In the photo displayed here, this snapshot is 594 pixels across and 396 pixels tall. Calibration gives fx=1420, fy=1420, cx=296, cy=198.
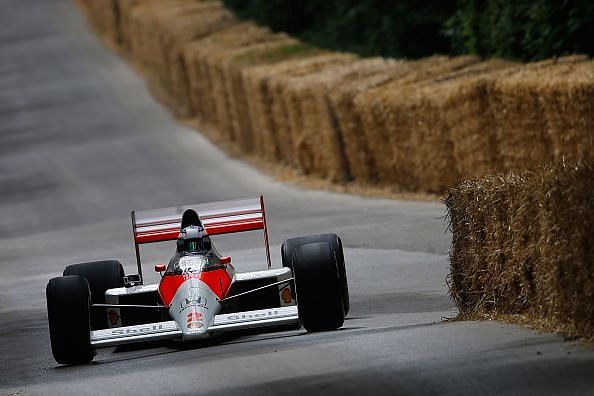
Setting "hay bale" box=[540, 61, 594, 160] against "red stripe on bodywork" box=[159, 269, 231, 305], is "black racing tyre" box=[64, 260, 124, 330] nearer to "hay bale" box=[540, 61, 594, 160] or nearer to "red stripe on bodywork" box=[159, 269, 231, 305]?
"red stripe on bodywork" box=[159, 269, 231, 305]

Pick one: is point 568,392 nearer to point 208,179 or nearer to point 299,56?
point 208,179

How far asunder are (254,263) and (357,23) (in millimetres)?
21939

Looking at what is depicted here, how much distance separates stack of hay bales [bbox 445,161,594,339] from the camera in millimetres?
9375

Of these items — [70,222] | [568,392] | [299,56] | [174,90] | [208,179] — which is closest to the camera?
[568,392]

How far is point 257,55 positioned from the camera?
32.4 m

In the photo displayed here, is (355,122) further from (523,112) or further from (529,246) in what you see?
(529,246)

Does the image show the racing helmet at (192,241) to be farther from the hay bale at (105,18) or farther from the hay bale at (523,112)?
the hay bale at (105,18)

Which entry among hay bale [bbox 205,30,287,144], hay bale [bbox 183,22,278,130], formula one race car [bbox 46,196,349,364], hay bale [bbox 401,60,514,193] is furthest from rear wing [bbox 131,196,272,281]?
hay bale [bbox 183,22,278,130]

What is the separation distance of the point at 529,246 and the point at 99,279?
437 cm

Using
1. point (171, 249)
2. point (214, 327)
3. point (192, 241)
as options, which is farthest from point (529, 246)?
point (171, 249)

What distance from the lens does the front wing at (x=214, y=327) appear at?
1120 cm

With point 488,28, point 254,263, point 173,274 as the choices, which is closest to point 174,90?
point 488,28

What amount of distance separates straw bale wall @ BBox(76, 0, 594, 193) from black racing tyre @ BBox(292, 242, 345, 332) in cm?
244

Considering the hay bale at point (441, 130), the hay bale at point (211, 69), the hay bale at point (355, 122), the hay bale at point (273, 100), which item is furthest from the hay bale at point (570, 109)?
the hay bale at point (211, 69)
